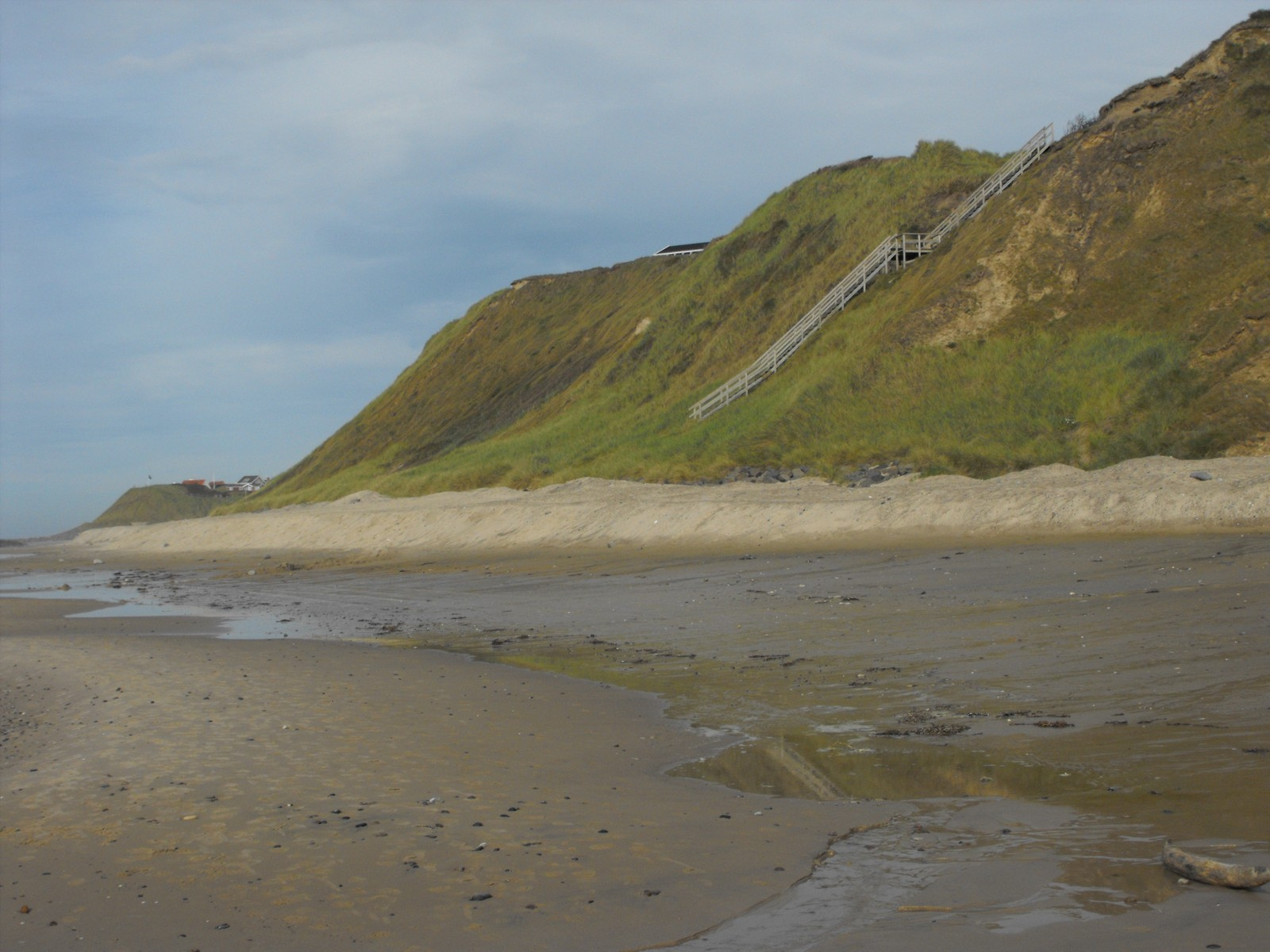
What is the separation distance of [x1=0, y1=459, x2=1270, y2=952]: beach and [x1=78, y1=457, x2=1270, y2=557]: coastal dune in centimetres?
16

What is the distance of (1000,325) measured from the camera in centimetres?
2861

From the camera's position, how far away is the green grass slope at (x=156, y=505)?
85.8 m

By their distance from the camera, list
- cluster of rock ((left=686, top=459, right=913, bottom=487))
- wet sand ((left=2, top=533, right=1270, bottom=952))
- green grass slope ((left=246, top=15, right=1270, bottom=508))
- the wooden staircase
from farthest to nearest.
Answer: the wooden staircase, cluster of rock ((left=686, top=459, right=913, bottom=487)), green grass slope ((left=246, top=15, right=1270, bottom=508)), wet sand ((left=2, top=533, right=1270, bottom=952))

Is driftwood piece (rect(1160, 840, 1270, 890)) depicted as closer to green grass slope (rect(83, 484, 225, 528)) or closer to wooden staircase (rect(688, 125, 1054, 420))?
wooden staircase (rect(688, 125, 1054, 420))

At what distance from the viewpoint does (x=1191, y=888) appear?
4383mm

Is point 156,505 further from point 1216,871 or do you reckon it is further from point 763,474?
point 1216,871

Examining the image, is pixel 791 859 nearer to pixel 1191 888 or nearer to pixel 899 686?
pixel 1191 888

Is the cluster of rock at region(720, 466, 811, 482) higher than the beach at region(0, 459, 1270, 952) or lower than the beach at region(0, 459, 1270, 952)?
higher

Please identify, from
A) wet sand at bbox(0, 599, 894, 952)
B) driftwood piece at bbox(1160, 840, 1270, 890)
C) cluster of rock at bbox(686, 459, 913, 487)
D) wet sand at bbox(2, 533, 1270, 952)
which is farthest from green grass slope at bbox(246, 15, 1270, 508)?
driftwood piece at bbox(1160, 840, 1270, 890)

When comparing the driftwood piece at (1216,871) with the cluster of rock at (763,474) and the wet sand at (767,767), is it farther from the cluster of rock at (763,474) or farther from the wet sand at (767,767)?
the cluster of rock at (763,474)

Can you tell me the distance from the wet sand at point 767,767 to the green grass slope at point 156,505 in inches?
3059

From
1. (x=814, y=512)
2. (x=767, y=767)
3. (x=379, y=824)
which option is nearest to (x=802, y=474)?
(x=814, y=512)

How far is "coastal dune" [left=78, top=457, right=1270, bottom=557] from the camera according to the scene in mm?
16219

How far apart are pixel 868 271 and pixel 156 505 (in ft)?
236
